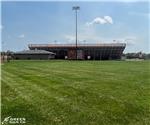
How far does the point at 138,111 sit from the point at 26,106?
10.2 ft

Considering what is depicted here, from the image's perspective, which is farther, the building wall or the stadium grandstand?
the building wall

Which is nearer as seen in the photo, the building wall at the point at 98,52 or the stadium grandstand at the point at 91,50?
the stadium grandstand at the point at 91,50

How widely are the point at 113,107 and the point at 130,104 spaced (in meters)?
0.68

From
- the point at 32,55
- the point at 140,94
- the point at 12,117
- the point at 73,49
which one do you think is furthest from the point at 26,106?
the point at 73,49

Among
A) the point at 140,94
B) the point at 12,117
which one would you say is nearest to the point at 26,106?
the point at 12,117

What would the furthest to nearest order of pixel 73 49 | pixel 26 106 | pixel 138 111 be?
pixel 73 49
pixel 26 106
pixel 138 111

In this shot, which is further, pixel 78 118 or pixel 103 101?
pixel 103 101

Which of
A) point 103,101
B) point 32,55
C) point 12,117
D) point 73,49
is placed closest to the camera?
point 12,117

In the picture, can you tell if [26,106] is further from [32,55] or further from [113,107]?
[32,55]

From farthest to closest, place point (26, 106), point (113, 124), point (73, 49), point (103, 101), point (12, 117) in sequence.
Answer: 1. point (73, 49)
2. point (103, 101)
3. point (26, 106)
4. point (12, 117)
5. point (113, 124)

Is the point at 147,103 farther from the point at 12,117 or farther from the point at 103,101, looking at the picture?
the point at 12,117

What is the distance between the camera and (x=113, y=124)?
8.19 meters

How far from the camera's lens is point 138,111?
30.7ft

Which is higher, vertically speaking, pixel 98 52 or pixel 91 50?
pixel 91 50
